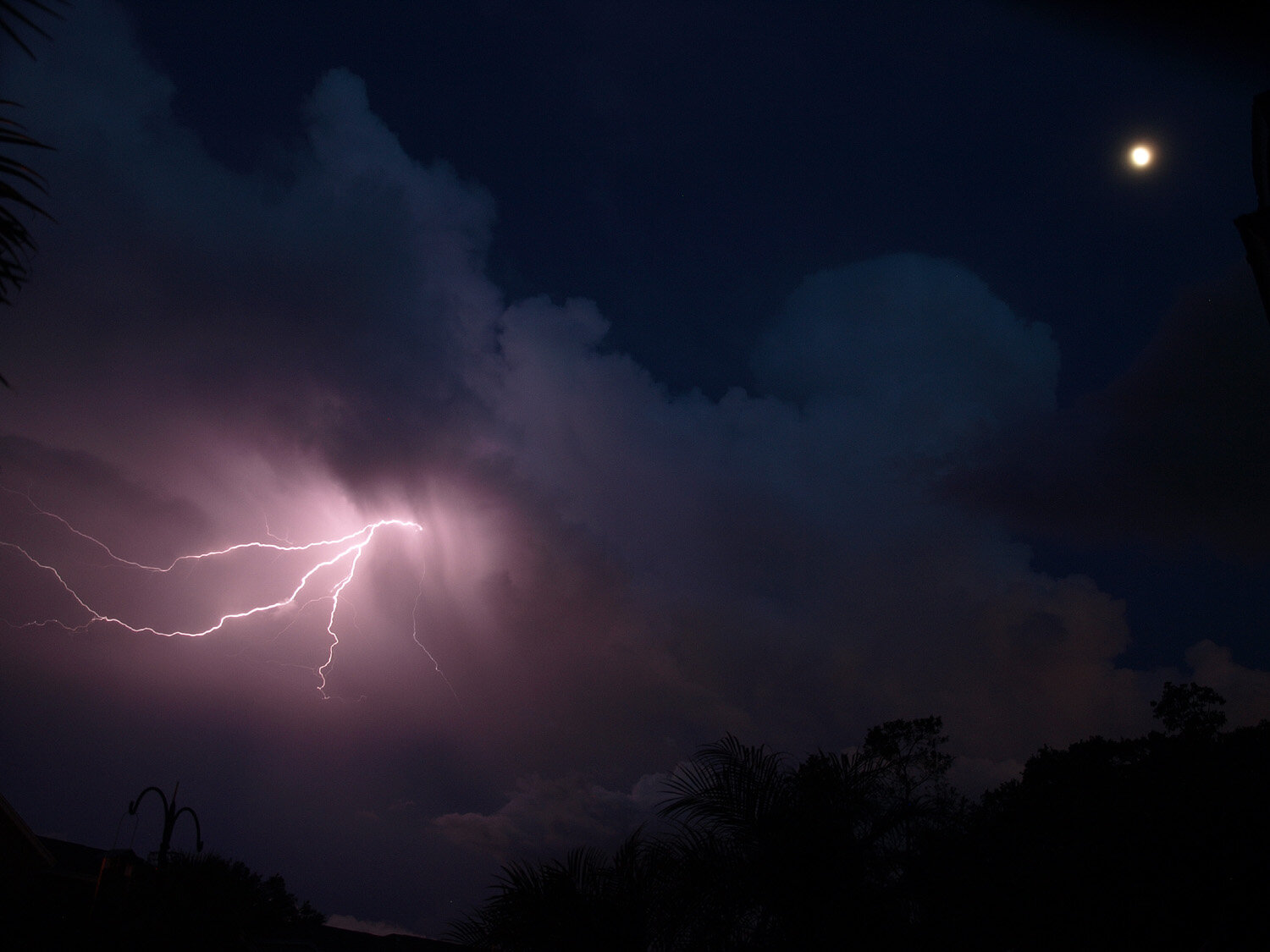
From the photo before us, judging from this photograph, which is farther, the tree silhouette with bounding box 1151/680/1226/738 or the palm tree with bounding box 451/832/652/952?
the tree silhouette with bounding box 1151/680/1226/738

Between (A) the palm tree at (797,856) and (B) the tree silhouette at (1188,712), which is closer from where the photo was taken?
(A) the palm tree at (797,856)

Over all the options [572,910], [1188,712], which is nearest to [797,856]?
[572,910]

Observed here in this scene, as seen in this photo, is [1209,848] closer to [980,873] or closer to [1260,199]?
[980,873]

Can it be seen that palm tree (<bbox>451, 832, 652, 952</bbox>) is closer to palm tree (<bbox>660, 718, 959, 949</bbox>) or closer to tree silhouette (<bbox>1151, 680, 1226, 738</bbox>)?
palm tree (<bbox>660, 718, 959, 949</bbox>)

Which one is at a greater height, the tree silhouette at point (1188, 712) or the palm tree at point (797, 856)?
the tree silhouette at point (1188, 712)

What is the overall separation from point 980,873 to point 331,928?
105 feet

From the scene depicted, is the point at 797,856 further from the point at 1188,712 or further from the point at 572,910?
the point at 1188,712

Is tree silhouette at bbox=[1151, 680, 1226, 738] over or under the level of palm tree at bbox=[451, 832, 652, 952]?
over

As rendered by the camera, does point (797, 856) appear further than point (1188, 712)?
No

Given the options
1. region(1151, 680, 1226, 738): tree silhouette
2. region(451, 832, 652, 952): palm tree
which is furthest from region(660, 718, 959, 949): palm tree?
region(1151, 680, 1226, 738): tree silhouette

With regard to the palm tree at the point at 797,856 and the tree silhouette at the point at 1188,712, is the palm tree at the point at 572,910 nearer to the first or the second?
the palm tree at the point at 797,856

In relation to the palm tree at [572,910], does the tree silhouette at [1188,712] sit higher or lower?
higher

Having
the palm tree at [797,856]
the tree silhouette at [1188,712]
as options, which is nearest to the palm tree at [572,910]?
the palm tree at [797,856]

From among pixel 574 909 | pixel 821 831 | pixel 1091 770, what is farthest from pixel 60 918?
pixel 1091 770
